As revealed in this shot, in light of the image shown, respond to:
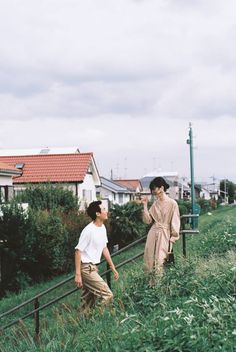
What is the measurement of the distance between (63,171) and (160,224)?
1180 inches

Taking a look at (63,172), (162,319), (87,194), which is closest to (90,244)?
(162,319)

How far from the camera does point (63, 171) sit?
1467 inches

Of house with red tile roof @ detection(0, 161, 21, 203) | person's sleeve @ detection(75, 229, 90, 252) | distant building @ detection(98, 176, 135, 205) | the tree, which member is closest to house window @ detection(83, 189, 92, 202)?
house with red tile roof @ detection(0, 161, 21, 203)

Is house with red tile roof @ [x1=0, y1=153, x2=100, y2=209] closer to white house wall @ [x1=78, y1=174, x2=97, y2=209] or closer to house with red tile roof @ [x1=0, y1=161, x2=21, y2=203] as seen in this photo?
white house wall @ [x1=78, y1=174, x2=97, y2=209]

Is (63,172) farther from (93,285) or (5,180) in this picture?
(93,285)

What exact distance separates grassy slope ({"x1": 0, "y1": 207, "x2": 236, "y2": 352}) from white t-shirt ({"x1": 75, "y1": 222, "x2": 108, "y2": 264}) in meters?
0.54

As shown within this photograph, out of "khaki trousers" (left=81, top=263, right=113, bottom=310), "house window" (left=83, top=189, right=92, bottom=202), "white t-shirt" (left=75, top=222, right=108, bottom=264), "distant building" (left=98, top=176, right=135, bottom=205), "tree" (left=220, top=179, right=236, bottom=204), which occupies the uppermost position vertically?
"white t-shirt" (left=75, top=222, right=108, bottom=264)

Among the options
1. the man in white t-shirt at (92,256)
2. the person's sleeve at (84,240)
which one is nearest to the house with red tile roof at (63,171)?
the man in white t-shirt at (92,256)

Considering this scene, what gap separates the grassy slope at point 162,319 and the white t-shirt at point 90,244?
0.54 m

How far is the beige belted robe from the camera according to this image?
7469 mm

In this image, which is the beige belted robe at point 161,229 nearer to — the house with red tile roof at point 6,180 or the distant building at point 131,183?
the house with red tile roof at point 6,180

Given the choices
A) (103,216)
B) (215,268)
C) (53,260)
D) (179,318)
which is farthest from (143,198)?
(53,260)

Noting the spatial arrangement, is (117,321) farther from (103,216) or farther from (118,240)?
(118,240)

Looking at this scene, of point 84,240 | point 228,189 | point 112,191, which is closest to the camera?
point 84,240
